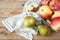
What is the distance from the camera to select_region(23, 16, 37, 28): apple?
0.91m

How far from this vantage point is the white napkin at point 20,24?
3.01 feet

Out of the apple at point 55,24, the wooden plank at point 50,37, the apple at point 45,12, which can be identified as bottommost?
the wooden plank at point 50,37

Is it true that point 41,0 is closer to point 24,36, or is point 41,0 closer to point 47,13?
point 47,13

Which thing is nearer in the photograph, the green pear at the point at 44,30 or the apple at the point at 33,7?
the green pear at the point at 44,30

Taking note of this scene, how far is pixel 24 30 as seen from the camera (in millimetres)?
930

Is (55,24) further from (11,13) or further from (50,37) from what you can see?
(11,13)

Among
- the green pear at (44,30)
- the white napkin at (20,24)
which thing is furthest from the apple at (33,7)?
the green pear at (44,30)

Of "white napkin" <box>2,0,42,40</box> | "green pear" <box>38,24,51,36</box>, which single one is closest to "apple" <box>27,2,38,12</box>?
"white napkin" <box>2,0,42,40</box>

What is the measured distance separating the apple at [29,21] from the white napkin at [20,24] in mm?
25

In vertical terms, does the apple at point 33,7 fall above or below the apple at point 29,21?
above

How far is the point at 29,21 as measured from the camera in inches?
35.7

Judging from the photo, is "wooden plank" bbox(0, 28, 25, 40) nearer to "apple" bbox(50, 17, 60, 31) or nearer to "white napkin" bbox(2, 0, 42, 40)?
"white napkin" bbox(2, 0, 42, 40)

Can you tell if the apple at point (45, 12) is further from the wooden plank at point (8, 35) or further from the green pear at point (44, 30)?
the wooden plank at point (8, 35)

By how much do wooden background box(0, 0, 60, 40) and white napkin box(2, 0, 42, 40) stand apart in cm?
2
